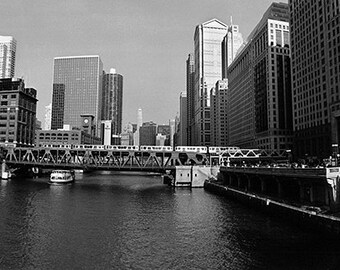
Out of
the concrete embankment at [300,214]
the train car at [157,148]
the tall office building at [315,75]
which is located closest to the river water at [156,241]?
the concrete embankment at [300,214]

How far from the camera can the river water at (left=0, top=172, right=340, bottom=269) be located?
34531mm

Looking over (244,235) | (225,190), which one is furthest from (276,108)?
(244,235)

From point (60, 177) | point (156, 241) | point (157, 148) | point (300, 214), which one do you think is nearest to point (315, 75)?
point (157, 148)

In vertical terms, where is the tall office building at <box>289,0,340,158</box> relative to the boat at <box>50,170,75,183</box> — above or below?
above

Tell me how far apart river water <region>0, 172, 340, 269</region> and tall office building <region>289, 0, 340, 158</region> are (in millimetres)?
84827

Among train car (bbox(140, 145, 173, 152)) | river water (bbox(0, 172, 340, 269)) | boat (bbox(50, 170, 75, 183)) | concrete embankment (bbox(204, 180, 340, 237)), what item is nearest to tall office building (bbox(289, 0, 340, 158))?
train car (bbox(140, 145, 173, 152))

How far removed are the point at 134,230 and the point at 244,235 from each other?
53.4 ft

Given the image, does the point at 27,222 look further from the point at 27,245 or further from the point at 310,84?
the point at 310,84

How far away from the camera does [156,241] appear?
143 ft

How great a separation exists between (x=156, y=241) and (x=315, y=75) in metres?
126

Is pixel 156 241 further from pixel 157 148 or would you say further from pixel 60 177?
pixel 157 148

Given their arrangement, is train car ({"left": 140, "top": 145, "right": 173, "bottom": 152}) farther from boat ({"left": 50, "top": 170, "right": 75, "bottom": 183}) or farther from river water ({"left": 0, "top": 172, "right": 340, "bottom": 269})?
river water ({"left": 0, "top": 172, "right": 340, "bottom": 269})

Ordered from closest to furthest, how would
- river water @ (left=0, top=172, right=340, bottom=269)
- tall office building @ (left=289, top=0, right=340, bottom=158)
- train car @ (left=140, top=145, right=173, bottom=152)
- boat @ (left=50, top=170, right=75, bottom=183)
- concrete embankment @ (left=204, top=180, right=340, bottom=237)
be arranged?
river water @ (left=0, top=172, right=340, bottom=269) < concrete embankment @ (left=204, top=180, right=340, bottom=237) < tall office building @ (left=289, top=0, right=340, bottom=158) < boat @ (left=50, top=170, right=75, bottom=183) < train car @ (left=140, top=145, right=173, bottom=152)

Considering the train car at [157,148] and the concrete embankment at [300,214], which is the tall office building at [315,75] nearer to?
the train car at [157,148]
